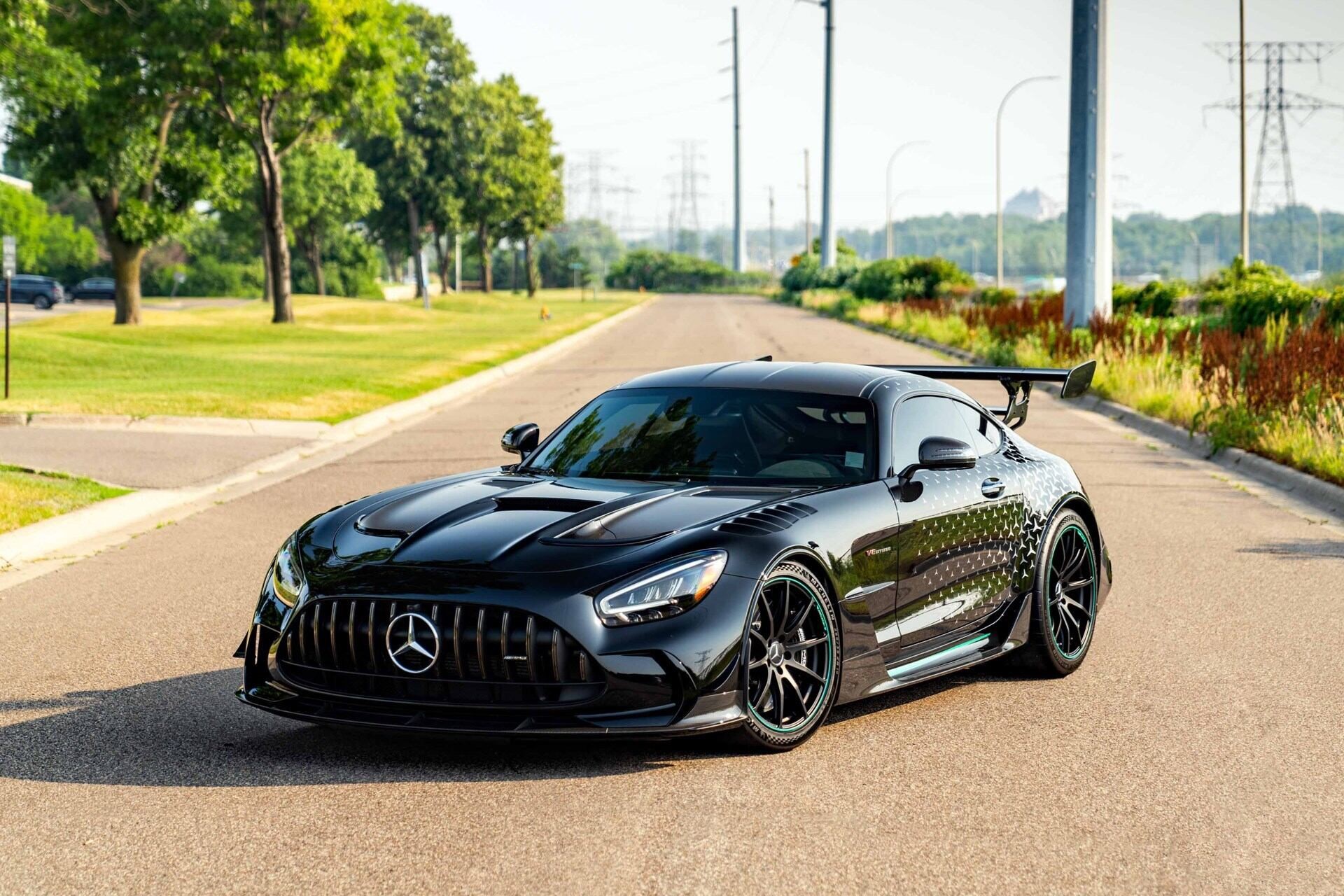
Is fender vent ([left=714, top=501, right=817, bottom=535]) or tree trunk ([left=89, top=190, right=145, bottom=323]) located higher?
tree trunk ([left=89, top=190, right=145, bottom=323])

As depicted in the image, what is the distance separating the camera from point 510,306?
91.1 meters

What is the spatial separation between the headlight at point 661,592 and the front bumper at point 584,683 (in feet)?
0.10

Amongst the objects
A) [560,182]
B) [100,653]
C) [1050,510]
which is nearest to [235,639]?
[100,653]

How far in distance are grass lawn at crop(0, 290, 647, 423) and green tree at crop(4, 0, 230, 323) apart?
11.1 ft

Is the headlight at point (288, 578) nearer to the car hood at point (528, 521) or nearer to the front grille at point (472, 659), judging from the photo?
the car hood at point (528, 521)

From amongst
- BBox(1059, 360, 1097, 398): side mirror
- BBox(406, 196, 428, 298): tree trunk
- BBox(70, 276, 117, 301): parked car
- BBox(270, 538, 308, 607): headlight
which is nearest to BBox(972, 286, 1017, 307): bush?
BBox(1059, 360, 1097, 398): side mirror

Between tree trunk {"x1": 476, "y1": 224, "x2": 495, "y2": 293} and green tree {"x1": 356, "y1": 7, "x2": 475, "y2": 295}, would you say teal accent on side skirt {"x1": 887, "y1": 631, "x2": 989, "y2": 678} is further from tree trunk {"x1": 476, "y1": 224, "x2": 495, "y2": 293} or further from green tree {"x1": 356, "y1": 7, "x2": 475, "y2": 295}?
tree trunk {"x1": 476, "y1": 224, "x2": 495, "y2": 293}

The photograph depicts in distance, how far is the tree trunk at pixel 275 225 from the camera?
157 feet

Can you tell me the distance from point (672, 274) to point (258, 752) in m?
172

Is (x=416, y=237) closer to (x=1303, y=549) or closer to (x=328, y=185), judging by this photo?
(x=328, y=185)

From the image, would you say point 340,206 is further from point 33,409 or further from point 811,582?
point 811,582

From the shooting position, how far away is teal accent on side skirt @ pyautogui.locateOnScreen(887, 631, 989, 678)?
6734mm

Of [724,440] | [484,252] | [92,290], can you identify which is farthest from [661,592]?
[484,252]

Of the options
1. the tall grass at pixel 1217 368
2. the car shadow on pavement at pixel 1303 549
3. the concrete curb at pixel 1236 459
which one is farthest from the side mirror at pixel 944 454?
the tall grass at pixel 1217 368
